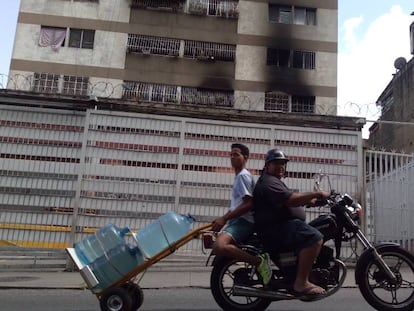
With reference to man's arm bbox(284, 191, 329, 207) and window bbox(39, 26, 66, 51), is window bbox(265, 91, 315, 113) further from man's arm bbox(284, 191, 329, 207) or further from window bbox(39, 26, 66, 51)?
man's arm bbox(284, 191, 329, 207)

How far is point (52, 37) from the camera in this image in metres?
24.2

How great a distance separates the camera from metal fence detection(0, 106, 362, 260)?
10008 millimetres

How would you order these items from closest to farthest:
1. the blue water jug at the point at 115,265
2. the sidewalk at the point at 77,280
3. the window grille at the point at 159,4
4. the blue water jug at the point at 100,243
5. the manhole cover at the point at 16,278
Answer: the blue water jug at the point at 115,265 < the blue water jug at the point at 100,243 < the sidewalk at the point at 77,280 < the manhole cover at the point at 16,278 < the window grille at the point at 159,4

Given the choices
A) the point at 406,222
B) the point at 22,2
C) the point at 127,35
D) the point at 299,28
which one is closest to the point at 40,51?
the point at 22,2

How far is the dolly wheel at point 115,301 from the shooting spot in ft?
14.9

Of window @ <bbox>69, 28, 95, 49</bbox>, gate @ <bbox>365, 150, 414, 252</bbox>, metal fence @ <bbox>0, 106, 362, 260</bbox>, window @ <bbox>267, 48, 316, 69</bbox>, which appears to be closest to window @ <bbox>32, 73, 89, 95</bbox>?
window @ <bbox>69, 28, 95, 49</bbox>

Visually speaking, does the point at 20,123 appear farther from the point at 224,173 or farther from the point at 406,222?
the point at 406,222

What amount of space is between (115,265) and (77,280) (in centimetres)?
389

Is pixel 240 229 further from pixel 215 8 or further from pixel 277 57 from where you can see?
pixel 215 8

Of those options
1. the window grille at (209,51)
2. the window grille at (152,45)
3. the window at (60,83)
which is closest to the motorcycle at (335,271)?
the window at (60,83)

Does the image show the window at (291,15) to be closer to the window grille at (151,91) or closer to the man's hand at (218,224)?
the window grille at (151,91)

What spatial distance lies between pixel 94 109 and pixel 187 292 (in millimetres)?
5500

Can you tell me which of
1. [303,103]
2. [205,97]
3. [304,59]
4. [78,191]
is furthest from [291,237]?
[304,59]

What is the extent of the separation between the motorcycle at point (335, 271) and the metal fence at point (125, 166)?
5.33 m
